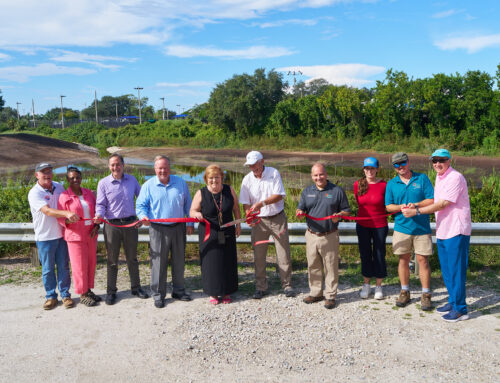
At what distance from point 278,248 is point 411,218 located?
1.63 meters

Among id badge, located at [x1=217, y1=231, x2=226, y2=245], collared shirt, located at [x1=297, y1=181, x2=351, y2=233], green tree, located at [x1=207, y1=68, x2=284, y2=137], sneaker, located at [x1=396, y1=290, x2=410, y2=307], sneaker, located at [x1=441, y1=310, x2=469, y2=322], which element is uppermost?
green tree, located at [x1=207, y1=68, x2=284, y2=137]

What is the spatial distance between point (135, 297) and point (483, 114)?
29.9 metres

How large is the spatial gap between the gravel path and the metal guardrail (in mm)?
812

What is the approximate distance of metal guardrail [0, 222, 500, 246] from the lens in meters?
5.72

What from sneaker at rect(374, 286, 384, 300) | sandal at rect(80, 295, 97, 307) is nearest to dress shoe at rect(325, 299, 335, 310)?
sneaker at rect(374, 286, 384, 300)

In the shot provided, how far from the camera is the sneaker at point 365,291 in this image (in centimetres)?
521

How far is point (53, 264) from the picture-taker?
5.29m

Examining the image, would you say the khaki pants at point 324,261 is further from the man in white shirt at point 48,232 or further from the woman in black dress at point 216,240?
the man in white shirt at point 48,232

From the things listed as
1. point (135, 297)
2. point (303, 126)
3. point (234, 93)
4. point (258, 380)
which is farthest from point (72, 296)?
point (234, 93)

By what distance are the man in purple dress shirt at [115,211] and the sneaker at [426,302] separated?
3294 mm

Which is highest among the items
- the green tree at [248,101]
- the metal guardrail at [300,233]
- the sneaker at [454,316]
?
the green tree at [248,101]

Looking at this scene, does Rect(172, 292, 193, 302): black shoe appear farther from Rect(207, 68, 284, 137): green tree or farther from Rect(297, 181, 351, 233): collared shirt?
Rect(207, 68, 284, 137): green tree

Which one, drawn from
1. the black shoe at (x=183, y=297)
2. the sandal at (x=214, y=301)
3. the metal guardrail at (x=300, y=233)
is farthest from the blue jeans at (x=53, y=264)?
the sandal at (x=214, y=301)

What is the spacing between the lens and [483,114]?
29.1 metres
